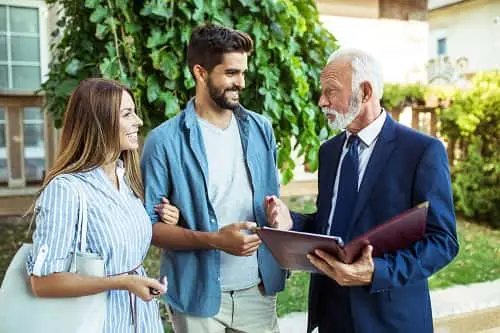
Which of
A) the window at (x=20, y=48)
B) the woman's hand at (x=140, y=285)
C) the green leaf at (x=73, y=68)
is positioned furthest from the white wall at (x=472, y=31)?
the woman's hand at (x=140, y=285)

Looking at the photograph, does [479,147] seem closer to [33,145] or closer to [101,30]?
[101,30]

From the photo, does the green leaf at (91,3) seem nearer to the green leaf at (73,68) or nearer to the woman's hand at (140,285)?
the green leaf at (73,68)

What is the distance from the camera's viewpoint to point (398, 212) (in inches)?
65.1

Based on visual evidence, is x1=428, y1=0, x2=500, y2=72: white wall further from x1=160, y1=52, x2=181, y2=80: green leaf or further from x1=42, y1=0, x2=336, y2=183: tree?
x1=160, y1=52, x2=181, y2=80: green leaf

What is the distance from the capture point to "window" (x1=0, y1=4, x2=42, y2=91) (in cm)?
637

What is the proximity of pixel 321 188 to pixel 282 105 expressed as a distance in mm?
1818

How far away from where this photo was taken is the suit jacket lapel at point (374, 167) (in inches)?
66.9

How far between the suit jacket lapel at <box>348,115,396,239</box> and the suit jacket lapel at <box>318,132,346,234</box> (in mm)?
172

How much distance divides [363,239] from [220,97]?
2.73ft

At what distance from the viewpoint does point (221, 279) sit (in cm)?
197

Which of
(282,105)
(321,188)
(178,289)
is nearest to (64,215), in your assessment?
(178,289)

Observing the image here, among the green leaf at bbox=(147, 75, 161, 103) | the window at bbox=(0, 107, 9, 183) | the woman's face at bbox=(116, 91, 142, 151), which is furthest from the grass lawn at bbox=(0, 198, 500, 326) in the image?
the woman's face at bbox=(116, 91, 142, 151)

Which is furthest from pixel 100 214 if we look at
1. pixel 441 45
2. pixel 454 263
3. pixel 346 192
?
pixel 441 45

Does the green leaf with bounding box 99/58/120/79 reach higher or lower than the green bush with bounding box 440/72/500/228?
higher
